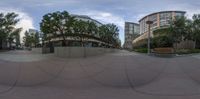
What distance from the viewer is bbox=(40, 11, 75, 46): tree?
76.1 feet

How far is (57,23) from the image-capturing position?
23.5 m

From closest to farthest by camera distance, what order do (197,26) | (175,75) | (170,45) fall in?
(175,75)
(197,26)
(170,45)

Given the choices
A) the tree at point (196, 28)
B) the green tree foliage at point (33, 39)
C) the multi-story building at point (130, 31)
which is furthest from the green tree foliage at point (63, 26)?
the multi-story building at point (130, 31)

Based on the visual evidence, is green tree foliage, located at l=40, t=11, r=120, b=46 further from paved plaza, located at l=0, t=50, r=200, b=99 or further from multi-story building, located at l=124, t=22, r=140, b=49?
multi-story building, located at l=124, t=22, r=140, b=49

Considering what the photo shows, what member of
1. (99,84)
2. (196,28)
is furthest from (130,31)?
(99,84)

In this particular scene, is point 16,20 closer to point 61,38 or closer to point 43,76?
point 61,38

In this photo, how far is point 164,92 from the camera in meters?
6.84

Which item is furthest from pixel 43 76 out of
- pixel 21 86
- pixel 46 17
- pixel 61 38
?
pixel 61 38

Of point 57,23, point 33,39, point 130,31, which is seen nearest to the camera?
point 57,23

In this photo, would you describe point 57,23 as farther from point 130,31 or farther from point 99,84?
point 130,31

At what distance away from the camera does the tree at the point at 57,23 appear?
23.2 metres

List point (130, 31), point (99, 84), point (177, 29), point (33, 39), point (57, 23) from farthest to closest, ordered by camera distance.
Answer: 1. point (130, 31)
2. point (33, 39)
3. point (177, 29)
4. point (57, 23)
5. point (99, 84)

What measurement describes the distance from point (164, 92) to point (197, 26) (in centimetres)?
2939

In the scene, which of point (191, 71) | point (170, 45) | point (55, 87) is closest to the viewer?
point (55, 87)
